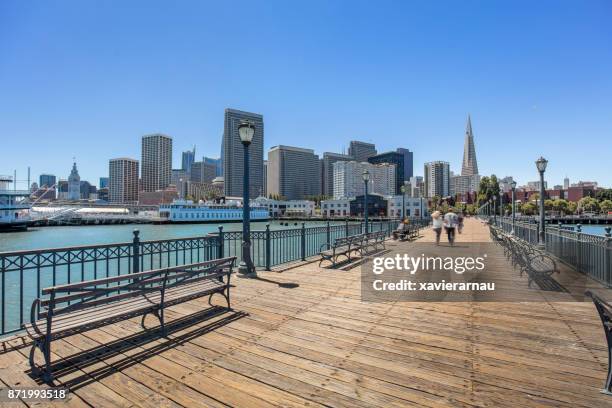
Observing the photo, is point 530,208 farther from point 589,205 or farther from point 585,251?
point 585,251

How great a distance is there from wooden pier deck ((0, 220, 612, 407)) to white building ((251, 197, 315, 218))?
150001mm

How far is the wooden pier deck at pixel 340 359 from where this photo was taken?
304cm

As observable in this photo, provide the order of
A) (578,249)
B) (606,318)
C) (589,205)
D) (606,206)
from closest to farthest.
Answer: (606,318)
(578,249)
(606,206)
(589,205)

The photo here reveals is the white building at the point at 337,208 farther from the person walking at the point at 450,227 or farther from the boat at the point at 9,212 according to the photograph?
the person walking at the point at 450,227

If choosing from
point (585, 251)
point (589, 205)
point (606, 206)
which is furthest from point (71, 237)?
point (589, 205)

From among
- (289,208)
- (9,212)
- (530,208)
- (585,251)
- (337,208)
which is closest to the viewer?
(585,251)

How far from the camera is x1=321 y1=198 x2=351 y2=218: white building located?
146 metres

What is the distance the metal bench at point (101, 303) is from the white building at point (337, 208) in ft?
455

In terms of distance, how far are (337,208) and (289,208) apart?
82.5 ft

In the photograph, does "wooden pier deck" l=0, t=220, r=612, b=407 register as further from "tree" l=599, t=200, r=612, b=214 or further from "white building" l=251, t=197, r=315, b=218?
"white building" l=251, t=197, r=315, b=218

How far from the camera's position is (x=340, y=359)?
3816mm

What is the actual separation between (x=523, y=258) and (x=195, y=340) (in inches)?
330

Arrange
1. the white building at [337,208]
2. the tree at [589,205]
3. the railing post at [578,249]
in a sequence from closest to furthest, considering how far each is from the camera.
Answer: the railing post at [578,249]
the tree at [589,205]
the white building at [337,208]

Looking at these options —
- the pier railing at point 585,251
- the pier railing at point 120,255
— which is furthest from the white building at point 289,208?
the pier railing at point 585,251
